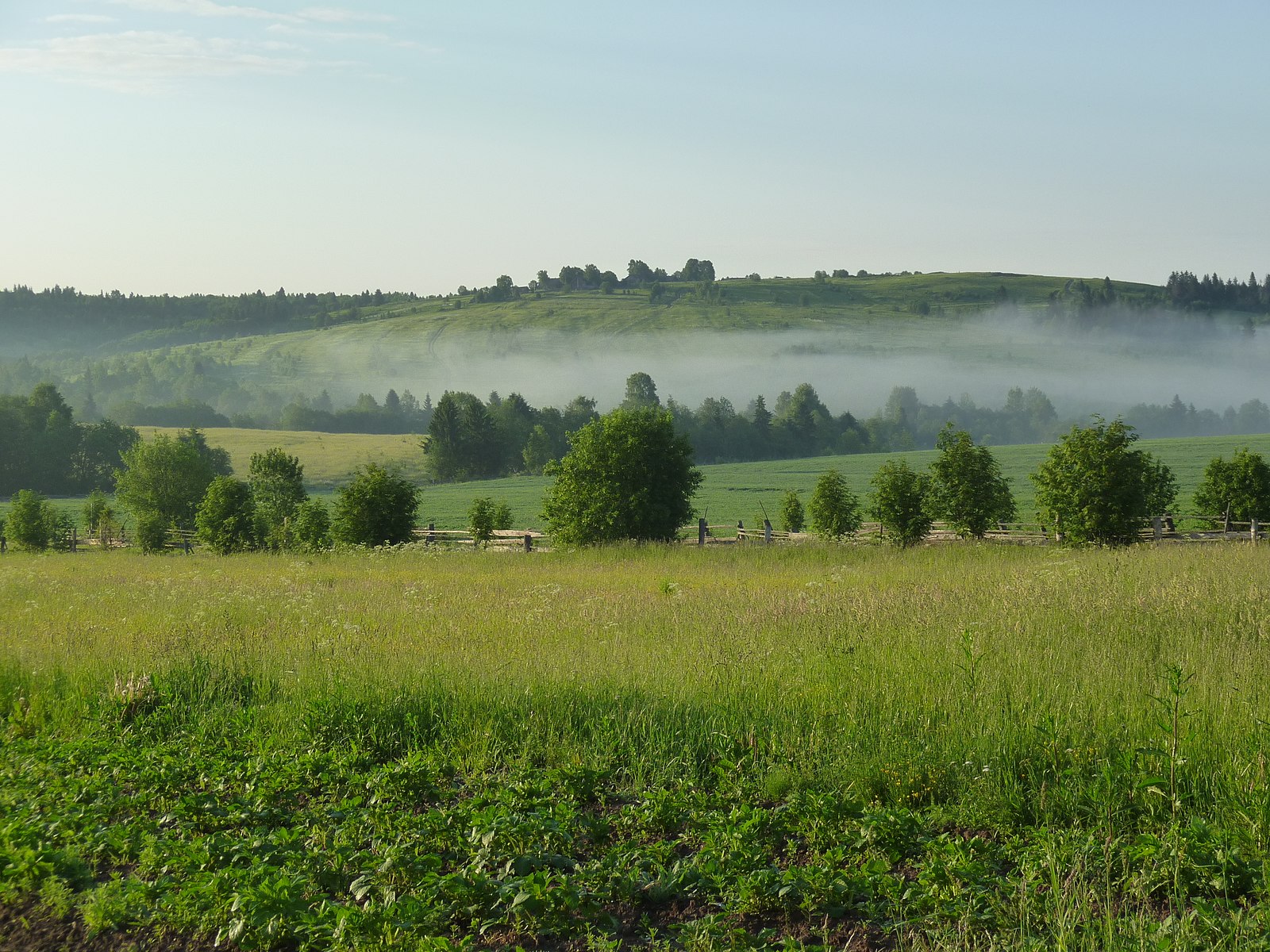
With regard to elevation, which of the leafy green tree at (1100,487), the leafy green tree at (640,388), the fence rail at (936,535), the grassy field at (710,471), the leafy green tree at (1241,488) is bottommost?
the grassy field at (710,471)

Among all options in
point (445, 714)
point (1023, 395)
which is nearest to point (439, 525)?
point (445, 714)

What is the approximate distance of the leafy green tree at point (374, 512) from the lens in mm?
32844

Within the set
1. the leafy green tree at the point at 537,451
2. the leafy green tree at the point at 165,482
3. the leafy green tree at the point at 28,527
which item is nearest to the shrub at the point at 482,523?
the leafy green tree at the point at 165,482

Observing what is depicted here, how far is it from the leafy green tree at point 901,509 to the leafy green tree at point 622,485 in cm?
607

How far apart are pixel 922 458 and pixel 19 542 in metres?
93.2

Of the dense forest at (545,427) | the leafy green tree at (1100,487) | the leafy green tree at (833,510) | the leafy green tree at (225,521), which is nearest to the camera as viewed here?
the leafy green tree at (1100,487)

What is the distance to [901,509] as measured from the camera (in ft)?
90.8

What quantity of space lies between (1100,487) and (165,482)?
1913 inches

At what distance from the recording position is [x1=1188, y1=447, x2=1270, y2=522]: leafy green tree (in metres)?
32.4

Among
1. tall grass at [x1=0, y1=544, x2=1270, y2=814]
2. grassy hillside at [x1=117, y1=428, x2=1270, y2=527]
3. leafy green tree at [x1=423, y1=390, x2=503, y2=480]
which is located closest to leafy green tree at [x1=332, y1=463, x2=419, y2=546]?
tall grass at [x1=0, y1=544, x2=1270, y2=814]

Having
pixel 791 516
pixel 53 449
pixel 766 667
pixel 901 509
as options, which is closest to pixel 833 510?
pixel 791 516

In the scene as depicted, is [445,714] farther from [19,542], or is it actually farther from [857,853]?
[19,542]

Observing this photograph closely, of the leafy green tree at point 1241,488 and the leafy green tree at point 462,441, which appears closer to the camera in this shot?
the leafy green tree at point 1241,488

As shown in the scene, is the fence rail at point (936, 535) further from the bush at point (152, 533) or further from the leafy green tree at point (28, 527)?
the leafy green tree at point (28, 527)
